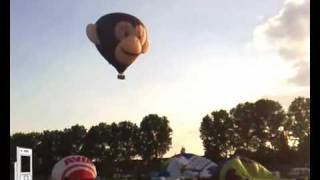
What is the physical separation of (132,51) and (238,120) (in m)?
58.1

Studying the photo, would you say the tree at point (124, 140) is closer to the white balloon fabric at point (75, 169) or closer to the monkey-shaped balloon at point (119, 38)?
the white balloon fabric at point (75, 169)

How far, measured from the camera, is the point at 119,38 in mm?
30672

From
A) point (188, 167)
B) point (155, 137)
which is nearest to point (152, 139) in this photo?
point (155, 137)

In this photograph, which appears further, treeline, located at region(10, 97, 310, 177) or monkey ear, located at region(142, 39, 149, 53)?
treeline, located at region(10, 97, 310, 177)

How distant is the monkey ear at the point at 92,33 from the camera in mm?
31766

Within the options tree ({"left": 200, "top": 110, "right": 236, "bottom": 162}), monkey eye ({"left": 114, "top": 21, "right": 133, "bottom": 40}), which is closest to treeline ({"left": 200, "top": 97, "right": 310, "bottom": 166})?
tree ({"left": 200, "top": 110, "right": 236, "bottom": 162})

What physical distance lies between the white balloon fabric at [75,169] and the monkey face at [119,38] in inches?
260

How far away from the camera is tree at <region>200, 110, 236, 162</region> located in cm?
8481

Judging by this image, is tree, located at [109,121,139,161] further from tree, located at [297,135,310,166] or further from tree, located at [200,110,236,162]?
tree, located at [297,135,310,166]

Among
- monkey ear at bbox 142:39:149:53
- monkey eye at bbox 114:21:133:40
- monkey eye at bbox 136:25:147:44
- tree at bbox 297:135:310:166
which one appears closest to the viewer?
monkey eye at bbox 114:21:133:40

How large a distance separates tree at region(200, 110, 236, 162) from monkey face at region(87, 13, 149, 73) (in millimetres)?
53396

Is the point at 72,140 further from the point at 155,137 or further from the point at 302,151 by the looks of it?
the point at 302,151
